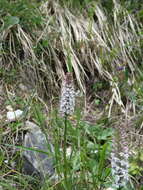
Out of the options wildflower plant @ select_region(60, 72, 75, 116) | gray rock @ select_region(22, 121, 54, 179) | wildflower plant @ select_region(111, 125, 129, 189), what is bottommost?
gray rock @ select_region(22, 121, 54, 179)

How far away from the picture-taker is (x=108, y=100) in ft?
9.86

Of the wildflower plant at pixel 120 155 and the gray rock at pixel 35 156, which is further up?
the wildflower plant at pixel 120 155

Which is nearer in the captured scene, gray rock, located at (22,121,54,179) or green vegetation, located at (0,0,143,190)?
gray rock, located at (22,121,54,179)

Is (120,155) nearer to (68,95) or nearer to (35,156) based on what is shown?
(68,95)

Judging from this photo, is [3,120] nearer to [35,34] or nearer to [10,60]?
[10,60]

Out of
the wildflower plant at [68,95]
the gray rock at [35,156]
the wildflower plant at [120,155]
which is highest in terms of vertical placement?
the wildflower plant at [68,95]

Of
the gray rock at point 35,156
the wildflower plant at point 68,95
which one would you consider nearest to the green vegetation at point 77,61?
the gray rock at point 35,156

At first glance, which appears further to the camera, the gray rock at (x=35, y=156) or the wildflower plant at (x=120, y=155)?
the gray rock at (x=35, y=156)

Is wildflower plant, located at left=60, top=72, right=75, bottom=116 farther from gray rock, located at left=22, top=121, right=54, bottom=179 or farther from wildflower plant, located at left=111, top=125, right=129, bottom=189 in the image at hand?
gray rock, located at left=22, top=121, right=54, bottom=179

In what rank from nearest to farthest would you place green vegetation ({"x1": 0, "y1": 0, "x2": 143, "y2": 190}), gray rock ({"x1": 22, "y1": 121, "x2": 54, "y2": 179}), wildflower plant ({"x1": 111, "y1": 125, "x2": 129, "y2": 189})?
wildflower plant ({"x1": 111, "y1": 125, "x2": 129, "y2": 189}) < gray rock ({"x1": 22, "y1": 121, "x2": 54, "y2": 179}) < green vegetation ({"x1": 0, "y1": 0, "x2": 143, "y2": 190})

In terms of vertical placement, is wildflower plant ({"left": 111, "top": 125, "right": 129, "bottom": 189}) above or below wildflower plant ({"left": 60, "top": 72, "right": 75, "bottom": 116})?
below

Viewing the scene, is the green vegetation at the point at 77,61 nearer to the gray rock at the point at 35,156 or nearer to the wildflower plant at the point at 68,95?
the gray rock at the point at 35,156

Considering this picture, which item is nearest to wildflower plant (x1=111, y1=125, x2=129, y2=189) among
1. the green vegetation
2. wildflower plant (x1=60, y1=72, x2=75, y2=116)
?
wildflower plant (x1=60, y1=72, x2=75, y2=116)

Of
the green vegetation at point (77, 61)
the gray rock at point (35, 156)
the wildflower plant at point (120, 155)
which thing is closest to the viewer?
the wildflower plant at point (120, 155)
